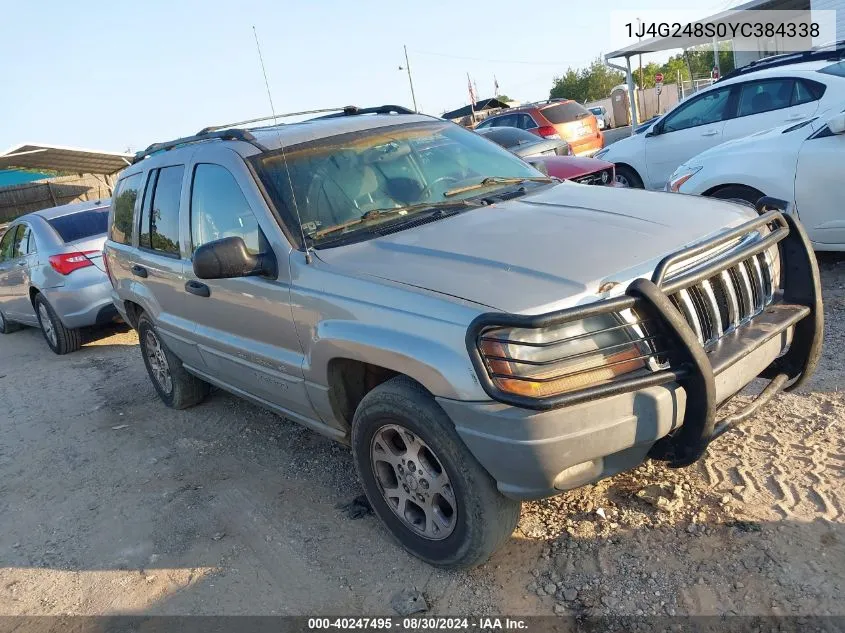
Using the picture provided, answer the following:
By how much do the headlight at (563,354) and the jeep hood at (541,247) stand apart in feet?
0.34

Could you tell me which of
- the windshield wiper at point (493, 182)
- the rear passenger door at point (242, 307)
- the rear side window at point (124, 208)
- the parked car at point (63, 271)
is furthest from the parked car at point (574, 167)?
the parked car at point (63, 271)

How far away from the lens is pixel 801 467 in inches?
127

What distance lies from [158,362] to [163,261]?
1321 mm

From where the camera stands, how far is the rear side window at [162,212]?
4.32 metres

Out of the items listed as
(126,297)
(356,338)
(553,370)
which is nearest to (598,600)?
(553,370)

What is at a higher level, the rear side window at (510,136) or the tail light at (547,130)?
the rear side window at (510,136)

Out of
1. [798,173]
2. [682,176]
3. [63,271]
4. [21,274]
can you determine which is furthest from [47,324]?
[798,173]

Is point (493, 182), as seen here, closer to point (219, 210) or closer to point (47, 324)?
point (219, 210)

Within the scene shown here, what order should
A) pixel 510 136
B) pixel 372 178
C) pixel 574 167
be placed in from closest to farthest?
pixel 372 178 → pixel 574 167 → pixel 510 136

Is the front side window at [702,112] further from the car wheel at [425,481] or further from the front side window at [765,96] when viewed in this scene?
the car wheel at [425,481]

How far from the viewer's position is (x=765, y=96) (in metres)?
7.85

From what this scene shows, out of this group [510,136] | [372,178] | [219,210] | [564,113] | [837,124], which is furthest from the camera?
[564,113]

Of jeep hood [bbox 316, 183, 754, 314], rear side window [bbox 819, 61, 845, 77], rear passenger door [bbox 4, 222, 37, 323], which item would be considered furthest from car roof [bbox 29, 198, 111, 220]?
rear side window [bbox 819, 61, 845, 77]

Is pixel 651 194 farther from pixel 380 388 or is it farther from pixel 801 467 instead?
pixel 380 388
